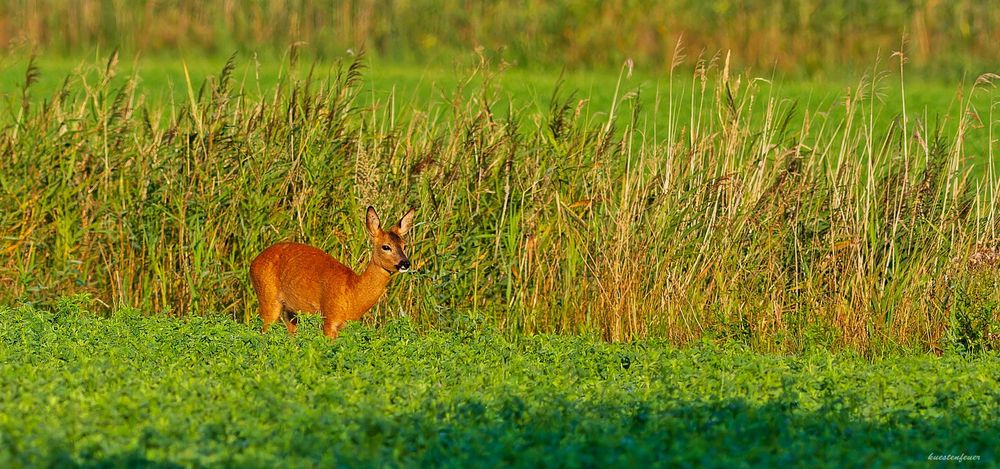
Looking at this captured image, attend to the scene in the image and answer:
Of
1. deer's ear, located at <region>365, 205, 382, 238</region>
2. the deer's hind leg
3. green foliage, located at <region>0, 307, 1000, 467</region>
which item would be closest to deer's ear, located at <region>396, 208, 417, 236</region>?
deer's ear, located at <region>365, 205, 382, 238</region>

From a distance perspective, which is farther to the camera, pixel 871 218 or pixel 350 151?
pixel 350 151

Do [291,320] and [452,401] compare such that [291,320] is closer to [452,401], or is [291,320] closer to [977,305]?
[452,401]

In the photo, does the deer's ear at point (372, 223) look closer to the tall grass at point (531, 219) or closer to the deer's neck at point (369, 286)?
the deer's neck at point (369, 286)

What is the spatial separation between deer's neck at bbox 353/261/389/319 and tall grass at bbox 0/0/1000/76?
414 inches

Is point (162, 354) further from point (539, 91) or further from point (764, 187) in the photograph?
point (539, 91)

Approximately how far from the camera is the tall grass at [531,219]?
9281 millimetres

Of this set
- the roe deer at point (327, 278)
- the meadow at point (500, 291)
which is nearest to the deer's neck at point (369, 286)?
the roe deer at point (327, 278)

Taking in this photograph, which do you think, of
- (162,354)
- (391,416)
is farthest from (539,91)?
(391,416)

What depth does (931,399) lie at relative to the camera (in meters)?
6.86

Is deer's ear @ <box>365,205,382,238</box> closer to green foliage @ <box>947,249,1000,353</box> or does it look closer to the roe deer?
the roe deer

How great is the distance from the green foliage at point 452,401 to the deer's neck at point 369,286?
392mm

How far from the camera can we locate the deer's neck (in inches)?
350

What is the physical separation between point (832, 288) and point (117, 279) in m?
4.51

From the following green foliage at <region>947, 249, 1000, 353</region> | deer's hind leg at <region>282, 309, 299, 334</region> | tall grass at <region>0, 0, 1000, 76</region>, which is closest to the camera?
green foliage at <region>947, 249, 1000, 353</region>
